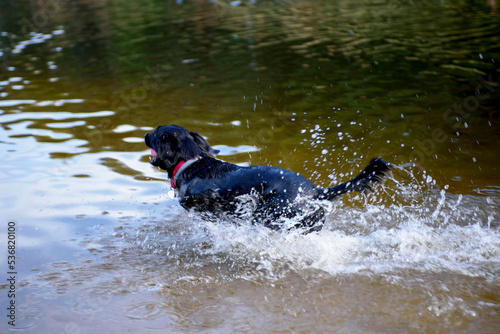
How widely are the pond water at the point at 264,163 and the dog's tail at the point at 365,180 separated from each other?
0.51m

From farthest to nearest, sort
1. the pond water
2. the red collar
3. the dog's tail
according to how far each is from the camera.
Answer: the red collar → the dog's tail → the pond water

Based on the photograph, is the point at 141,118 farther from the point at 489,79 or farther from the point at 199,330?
the point at 489,79

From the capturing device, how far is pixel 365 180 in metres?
4.67

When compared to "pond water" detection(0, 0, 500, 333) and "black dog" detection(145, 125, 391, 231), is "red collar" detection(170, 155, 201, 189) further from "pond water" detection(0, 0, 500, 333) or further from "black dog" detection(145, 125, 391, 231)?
"pond water" detection(0, 0, 500, 333)

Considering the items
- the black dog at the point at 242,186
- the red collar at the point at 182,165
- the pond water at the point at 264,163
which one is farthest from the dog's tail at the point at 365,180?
the red collar at the point at 182,165

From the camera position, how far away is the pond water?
413 cm

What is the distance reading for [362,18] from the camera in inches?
797

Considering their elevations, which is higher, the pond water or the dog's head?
the dog's head

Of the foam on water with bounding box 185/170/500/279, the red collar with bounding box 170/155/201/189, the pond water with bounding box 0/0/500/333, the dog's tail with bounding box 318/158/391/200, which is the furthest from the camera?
the red collar with bounding box 170/155/201/189

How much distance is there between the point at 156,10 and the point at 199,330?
2681 cm

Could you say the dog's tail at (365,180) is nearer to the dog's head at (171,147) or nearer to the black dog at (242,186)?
the black dog at (242,186)

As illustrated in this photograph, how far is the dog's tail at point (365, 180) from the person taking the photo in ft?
15.0

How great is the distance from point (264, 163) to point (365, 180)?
2564 millimetres

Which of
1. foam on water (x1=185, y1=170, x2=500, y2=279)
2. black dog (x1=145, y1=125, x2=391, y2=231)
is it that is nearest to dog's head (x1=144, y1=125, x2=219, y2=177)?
black dog (x1=145, y1=125, x2=391, y2=231)
